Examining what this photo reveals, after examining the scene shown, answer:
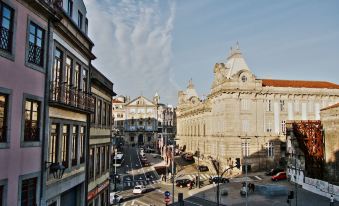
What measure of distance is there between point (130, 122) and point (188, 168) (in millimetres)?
72171

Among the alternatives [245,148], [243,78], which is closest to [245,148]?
[245,148]

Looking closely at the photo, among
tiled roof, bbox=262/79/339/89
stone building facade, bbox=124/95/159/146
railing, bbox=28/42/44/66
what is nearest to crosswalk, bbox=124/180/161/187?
tiled roof, bbox=262/79/339/89

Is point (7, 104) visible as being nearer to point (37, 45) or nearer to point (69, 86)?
point (37, 45)

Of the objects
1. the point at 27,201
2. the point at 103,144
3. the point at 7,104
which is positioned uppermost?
the point at 7,104

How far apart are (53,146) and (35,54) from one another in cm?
514

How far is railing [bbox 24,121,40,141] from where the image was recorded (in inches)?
597

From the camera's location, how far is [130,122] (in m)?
145

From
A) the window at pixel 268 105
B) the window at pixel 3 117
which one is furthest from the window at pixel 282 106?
→ the window at pixel 3 117

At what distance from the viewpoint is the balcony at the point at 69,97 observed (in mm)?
17672

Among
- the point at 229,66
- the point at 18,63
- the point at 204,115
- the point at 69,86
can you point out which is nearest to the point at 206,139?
the point at 204,115

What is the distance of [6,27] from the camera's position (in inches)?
536

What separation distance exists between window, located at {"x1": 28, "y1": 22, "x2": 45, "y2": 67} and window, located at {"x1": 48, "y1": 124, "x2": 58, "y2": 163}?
372cm

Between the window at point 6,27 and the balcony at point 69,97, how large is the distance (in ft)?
12.7

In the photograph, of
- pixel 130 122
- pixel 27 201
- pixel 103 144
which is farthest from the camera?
pixel 130 122
